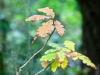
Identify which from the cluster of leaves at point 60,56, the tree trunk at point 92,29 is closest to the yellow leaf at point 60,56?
the cluster of leaves at point 60,56

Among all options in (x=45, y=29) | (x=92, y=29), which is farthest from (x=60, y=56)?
(x=92, y=29)

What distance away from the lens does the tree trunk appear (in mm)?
2607

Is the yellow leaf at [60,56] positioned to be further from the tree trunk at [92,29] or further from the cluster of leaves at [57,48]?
the tree trunk at [92,29]

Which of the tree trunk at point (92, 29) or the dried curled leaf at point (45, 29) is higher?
the dried curled leaf at point (45, 29)

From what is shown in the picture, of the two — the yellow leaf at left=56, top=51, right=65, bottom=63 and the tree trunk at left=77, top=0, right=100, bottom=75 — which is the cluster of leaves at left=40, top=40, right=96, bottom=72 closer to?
the yellow leaf at left=56, top=51, right=65, bottom=63

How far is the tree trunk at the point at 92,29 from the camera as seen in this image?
8.55ft

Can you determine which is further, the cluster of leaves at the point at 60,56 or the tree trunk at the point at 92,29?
the tree trunk at the point at 92,29

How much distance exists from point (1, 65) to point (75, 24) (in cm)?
320

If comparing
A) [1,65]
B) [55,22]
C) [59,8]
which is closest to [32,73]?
[55,22]

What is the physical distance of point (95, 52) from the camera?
2.74m

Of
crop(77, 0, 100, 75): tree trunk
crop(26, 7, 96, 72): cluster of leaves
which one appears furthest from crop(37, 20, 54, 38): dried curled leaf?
crop(77, 0, 100, 75): tree trunk

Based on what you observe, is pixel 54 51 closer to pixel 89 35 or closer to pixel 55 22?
pixel 55 22

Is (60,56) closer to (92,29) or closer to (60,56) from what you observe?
(60,56)

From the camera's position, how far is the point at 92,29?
9.03 ft
